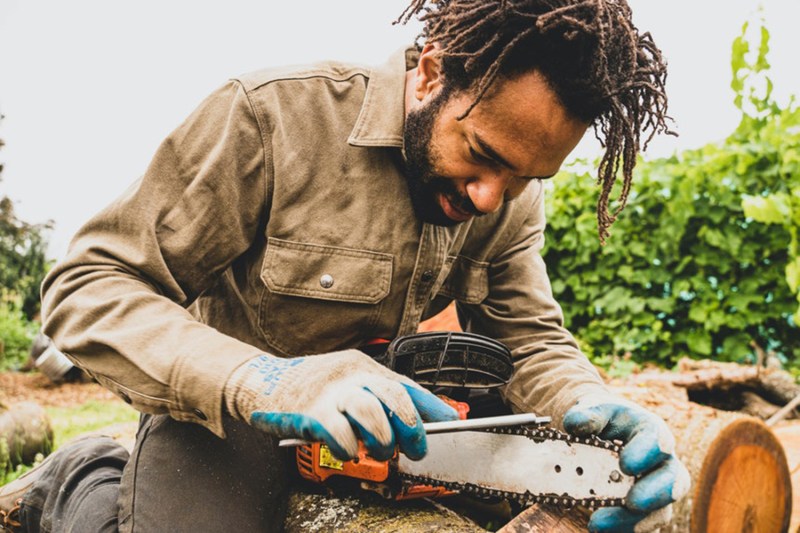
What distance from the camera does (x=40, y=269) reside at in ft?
35.5

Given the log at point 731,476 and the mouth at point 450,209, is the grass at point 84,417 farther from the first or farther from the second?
the log at point 731,476

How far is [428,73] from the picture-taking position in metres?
1.80

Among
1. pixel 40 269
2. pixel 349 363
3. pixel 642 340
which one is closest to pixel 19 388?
pixel 40 269

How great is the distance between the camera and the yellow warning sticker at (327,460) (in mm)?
1642

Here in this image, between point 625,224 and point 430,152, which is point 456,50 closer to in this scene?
point 430,152

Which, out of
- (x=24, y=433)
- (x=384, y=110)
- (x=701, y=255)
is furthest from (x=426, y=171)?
(x=701, y=255)

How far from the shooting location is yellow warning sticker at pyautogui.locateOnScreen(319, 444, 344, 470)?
5.39ft

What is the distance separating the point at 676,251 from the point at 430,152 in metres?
3.85

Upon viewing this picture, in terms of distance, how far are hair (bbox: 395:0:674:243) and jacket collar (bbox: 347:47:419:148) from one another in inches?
7.9

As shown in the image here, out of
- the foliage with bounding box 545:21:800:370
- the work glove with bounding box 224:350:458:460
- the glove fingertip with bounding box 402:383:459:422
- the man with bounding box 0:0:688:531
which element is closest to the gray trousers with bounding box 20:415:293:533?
the man with bounding box 0:0:688:531

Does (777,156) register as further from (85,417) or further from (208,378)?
(85,417)

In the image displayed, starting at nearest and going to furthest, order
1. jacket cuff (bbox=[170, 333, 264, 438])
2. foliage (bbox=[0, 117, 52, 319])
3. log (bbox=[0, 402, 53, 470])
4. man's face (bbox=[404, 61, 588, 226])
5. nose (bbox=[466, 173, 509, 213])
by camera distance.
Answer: jacket cuff (bbox=[170, 333, 264, 438]), man's face (bbox=[404, 61, 588, 226]), nose (bbox=[466, 173, 509, 213]), log (bbox=[0, 402, 53, 470]), foliage (bbox=[0, 117, 52, 319])

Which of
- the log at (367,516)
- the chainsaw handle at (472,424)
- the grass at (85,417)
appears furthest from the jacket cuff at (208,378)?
the grass at (85,417)

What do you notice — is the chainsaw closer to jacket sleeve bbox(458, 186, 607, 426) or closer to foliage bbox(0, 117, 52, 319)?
jacket sleeve bbox(458, 186, 607, 426)
